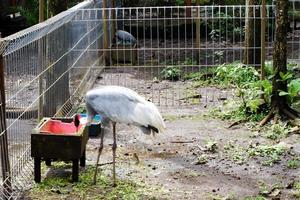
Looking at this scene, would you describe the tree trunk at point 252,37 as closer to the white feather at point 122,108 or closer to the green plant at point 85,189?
the white feather at point 122,108

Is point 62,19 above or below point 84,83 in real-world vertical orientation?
above

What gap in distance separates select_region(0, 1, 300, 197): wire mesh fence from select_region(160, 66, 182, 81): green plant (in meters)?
0.02

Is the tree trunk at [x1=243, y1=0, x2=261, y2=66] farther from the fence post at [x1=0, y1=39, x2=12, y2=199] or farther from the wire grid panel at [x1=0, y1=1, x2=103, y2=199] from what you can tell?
the fence post at [x1=0, y1=39, x2=12, y2=199]

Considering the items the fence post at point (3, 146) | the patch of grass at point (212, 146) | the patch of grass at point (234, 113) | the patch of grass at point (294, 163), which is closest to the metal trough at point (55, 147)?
the fence post at point (3, 146)

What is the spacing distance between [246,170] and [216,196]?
0.93m

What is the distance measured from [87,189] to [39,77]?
1471 mm

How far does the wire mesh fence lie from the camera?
20.9 feet

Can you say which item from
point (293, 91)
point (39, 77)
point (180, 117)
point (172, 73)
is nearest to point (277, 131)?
point (293, 91)

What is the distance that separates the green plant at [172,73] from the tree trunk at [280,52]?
11.4ft

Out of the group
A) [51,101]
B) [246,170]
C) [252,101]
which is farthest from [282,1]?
[51,101]

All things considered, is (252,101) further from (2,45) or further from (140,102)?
(2,45)

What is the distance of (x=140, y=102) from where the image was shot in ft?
22.4

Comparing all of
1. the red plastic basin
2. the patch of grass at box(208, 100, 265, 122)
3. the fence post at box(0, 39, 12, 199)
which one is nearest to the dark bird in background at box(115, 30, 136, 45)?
the patch of grass at box(208, 100, 265, 122)

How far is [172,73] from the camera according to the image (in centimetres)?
1224
